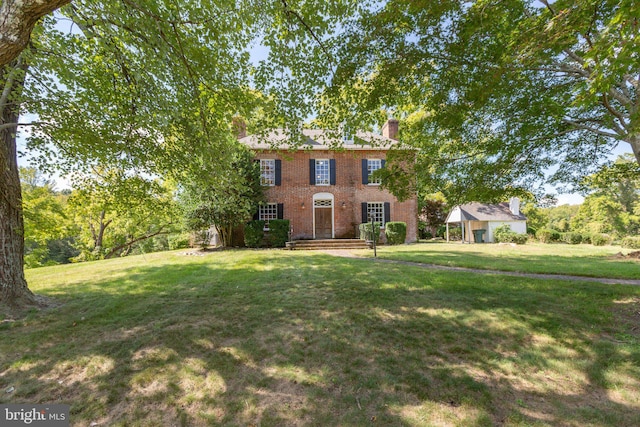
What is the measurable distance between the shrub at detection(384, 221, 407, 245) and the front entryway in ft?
11.1

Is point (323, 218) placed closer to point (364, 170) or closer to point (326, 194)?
point (326, 194)

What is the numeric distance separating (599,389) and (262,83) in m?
6.35

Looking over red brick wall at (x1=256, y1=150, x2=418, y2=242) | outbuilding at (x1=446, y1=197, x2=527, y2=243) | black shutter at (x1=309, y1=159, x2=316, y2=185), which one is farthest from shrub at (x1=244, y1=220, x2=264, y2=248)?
outbuilding at (x1=446, y1=197, x2=527, y2=243)

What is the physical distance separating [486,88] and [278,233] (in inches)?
444

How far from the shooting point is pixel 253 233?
13.8 metres

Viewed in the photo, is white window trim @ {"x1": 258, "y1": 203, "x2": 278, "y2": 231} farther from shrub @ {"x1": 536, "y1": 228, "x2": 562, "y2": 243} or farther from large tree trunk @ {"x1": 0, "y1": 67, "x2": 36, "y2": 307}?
shrub @ {"x1": 536, "y1": 228, "x2": 562, "y2": 243}

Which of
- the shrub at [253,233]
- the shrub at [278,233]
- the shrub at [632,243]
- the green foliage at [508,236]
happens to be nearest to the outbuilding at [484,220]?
the green foliage at [508,236]

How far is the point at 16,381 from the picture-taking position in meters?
2.61

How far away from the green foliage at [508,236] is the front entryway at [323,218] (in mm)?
12199

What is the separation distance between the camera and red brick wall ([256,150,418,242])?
622 inches

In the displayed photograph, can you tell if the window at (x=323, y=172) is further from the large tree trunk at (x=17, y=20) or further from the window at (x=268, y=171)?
the large tree trunk at (x=17, y=20)

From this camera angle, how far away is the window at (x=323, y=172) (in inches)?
633

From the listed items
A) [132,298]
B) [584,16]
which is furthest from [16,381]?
[584,16]

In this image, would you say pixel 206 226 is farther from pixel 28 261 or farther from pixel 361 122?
pixel 28 261
